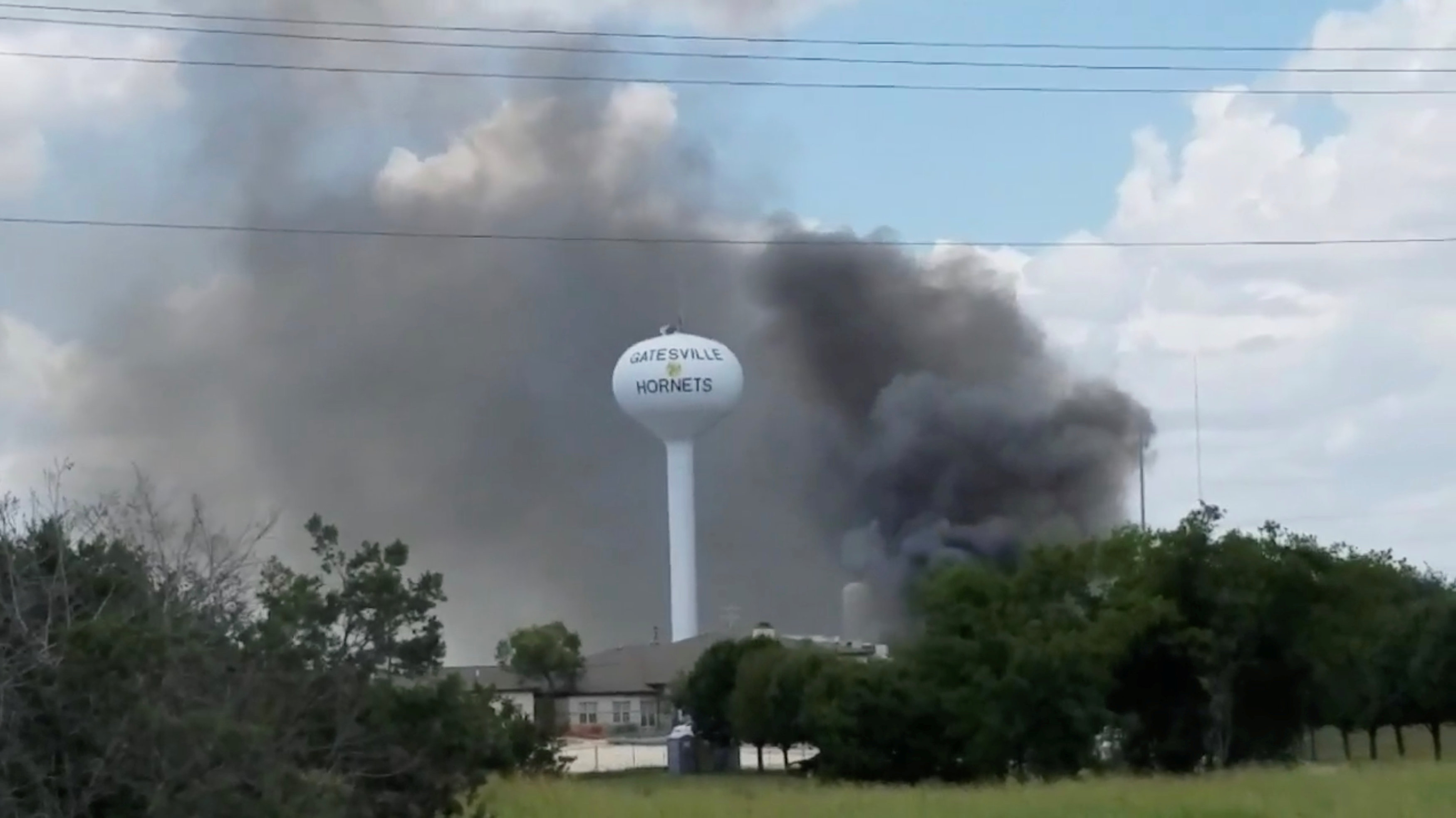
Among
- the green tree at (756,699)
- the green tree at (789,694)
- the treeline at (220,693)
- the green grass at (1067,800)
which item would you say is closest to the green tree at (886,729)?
A: the green tree at (789,694)

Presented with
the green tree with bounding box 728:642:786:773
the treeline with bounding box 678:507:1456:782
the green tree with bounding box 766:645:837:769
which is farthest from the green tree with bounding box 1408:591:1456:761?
the green tree with bounding box 728:642:786:773

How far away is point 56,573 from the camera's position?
16375mm

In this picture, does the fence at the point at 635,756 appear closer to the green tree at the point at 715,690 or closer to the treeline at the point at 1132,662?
the green tree at the point at 715,690

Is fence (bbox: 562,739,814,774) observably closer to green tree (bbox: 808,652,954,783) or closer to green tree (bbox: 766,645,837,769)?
green tree (bbox: 766,645,837,769)

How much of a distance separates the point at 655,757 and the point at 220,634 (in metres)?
57.0

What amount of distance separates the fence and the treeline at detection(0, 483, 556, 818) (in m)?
42.1

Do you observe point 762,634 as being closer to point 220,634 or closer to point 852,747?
point 852,747

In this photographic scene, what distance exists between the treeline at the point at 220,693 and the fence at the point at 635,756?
42.1 meters

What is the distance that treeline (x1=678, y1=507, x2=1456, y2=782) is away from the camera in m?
46.7

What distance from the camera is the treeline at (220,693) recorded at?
600 inches

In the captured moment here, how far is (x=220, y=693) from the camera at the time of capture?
1833 centimetres

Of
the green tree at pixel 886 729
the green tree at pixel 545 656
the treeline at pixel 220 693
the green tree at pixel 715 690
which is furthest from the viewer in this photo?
the green tree at pixel 545 656

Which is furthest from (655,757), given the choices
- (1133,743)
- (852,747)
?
(1133,743)

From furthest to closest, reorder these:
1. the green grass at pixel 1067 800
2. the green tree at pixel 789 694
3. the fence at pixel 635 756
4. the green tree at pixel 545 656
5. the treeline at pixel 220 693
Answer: the green tree at pixel 545 656 → the fence at pixel 635 756 → the green tree at pixel 789 694 → the green grass at pixel 1067 800 → the treeline at pixel 220 693
